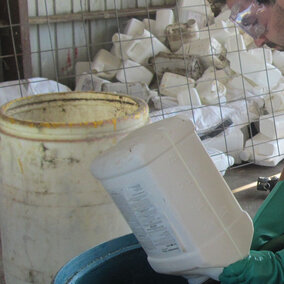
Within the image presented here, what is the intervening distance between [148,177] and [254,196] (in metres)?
1.99

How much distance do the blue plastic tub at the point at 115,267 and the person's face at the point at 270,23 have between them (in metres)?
0.66

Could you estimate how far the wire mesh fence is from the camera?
11.1 feet

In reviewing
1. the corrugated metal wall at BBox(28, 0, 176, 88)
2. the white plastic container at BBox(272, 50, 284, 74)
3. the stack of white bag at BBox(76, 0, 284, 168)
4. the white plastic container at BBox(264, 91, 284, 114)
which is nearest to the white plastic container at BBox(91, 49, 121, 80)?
the stack of white bag at BBox(76, 0, 284, 168)

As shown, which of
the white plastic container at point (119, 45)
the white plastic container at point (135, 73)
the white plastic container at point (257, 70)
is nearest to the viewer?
the white plastic container at point (257, 70)

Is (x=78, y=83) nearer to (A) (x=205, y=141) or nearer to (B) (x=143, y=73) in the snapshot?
(B) (x=143, y=73)

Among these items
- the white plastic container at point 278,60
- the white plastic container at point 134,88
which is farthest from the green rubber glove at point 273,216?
the white plastic container at point 278,60

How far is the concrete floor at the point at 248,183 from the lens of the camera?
298 centimetres

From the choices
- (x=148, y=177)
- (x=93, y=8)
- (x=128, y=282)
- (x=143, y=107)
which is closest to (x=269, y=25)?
(x=143, y=107)

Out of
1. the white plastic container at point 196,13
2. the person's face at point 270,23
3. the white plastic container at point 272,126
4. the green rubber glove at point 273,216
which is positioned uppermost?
the person's face at point 270,23

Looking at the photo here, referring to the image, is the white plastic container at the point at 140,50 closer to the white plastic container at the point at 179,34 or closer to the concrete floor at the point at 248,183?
the white plastic container at the point at 179,34

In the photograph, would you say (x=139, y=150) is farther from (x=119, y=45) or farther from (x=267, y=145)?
(x=119, y=45)

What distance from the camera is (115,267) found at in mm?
1488

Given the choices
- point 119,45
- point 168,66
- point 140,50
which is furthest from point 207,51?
point 119,45

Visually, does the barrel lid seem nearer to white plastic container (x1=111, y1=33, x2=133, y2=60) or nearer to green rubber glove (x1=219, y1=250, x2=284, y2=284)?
green rubber glove (x1=219, y1=250, x2=284, y2=284)
